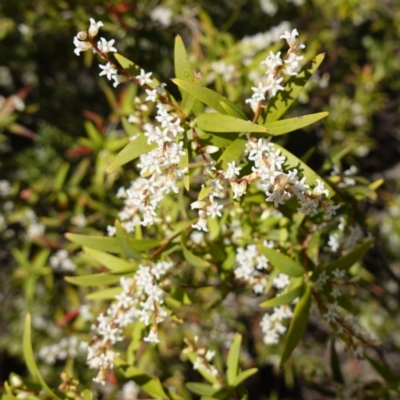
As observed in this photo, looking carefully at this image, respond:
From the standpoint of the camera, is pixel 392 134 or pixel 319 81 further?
pixel 392 134

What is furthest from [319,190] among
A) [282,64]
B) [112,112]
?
[112,112]

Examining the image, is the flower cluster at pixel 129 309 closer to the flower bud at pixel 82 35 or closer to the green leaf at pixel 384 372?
the flower bud at pixel 82 35

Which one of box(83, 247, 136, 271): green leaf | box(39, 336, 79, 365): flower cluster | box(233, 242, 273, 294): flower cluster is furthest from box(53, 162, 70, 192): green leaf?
box(233, 242, 273, 294): flower cluster

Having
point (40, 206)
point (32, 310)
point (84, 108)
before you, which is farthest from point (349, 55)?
point (32, 310)

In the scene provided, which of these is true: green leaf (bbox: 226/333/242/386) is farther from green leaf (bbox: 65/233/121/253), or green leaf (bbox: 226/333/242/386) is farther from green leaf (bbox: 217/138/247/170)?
green leaf (bbox: 217/138/247/170)

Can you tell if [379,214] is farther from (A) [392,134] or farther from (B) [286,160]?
(B) [286,160]

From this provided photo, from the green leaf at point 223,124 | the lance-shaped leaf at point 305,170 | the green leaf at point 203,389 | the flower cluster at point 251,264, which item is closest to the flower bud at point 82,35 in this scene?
the green leaf at point 223,124

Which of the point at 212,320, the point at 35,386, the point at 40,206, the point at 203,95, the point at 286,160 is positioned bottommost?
the point at 212,320
